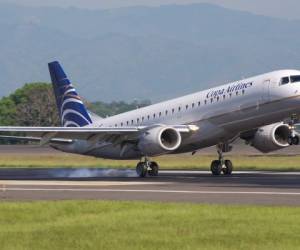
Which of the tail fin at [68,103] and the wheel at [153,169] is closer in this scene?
the wheel at [153,169]

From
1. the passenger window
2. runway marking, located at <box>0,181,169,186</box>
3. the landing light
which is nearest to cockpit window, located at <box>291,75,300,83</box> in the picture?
the passenger window

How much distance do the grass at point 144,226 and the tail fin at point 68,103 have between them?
25.2 metres

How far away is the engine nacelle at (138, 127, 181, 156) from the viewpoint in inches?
1679

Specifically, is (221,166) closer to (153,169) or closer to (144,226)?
(153,169)

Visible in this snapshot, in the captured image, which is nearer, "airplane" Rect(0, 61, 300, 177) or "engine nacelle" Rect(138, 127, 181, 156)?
"airplane" Rect(0, 61, 300, 177)

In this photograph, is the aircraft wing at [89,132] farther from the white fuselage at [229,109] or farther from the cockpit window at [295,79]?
the cockpit window at [295,79]

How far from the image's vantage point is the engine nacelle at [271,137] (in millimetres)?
44688

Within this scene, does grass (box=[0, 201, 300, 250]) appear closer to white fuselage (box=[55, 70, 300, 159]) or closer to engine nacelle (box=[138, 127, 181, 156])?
white fuselage (box=[55, 70, 300, 159])

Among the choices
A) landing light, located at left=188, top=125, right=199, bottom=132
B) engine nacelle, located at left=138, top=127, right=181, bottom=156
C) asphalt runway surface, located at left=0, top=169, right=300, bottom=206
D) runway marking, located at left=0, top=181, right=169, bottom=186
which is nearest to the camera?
asphalt runway surface, located at left=0, top=169, right=300, bottom=206

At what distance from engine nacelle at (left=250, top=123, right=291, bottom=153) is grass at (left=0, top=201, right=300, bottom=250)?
18.6 m

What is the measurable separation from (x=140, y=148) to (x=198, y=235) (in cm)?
2353

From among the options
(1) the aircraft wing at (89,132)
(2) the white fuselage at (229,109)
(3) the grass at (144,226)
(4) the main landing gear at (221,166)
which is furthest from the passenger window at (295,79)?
(3) the grass at (144,226)

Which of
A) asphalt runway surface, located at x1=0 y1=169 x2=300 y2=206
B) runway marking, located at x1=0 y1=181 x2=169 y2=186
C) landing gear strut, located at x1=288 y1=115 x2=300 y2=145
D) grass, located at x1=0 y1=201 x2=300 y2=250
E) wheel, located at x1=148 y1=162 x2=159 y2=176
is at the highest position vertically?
landing gear strut, located at x1=288 y1=115 x2=300 y2=145

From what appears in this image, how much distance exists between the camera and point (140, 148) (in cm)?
4366
